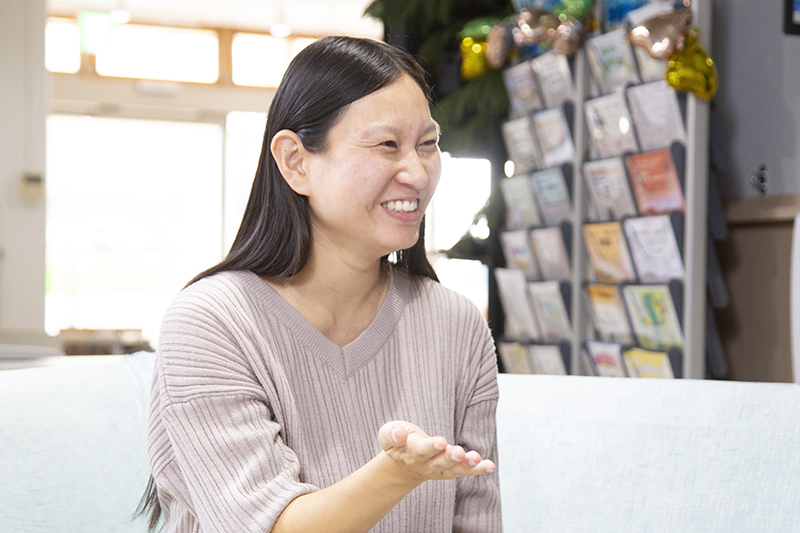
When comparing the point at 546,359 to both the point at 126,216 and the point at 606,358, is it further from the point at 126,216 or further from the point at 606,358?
the point at 126,216

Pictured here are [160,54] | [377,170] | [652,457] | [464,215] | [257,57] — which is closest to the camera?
[377,170]

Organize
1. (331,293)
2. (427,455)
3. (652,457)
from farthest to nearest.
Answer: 1. (652,457)
2. (331,293)
3. (427,455)

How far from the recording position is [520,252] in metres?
3.52

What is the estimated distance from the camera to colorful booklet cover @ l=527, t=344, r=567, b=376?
3.28 meters

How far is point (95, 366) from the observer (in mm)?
1534

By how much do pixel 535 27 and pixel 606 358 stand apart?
133cm

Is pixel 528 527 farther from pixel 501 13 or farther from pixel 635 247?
pixel 501 13

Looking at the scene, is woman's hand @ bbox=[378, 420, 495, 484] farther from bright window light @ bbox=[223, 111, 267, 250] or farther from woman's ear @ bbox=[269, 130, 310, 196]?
bright window light @ bbox=[223, 111, 267, 250]

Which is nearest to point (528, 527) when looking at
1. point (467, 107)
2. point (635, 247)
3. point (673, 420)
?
point (673, 420)

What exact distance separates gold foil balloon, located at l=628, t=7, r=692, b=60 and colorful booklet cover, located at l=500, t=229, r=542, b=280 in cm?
106

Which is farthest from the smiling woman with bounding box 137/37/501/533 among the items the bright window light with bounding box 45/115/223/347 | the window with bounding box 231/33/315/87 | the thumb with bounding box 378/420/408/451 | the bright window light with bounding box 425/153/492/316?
the window with bounding box 231/33/315/87

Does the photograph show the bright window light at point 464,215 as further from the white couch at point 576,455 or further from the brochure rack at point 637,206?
the white couch at point 576,455

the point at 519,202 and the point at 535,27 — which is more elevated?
the point at 535,27

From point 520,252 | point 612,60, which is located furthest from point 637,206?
point 520,252
